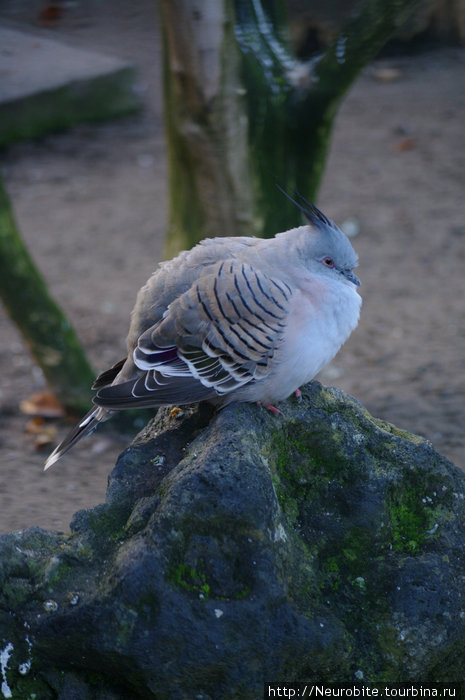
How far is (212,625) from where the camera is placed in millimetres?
2537

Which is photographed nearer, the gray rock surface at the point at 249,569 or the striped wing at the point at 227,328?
the gray rock surface at the point at 249,569

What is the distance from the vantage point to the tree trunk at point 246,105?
15.2 feet

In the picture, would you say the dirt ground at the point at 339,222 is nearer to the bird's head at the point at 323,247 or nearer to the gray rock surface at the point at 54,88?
the gray rock surface at the point at 54,88

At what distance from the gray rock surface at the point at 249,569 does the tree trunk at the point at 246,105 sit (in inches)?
89.1

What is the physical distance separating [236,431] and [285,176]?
275 cm

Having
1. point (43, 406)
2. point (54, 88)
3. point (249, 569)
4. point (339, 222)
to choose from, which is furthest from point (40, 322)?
point (54, 88)

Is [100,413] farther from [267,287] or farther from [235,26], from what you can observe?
[235,26]

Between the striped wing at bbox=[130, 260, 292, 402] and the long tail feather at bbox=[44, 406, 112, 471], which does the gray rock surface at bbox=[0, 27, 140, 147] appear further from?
the striped wing at bbox=[130, 260, 292, 402]

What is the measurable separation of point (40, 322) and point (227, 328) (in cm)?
266

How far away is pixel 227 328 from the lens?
10.1 ft

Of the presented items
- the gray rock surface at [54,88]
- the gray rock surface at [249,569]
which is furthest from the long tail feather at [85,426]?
the gray rock surface at [54,88]

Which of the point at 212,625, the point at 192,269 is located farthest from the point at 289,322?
the point at 212,625

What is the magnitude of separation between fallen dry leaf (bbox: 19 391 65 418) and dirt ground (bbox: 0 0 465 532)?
0.26ft

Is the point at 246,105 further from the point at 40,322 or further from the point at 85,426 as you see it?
the point at 85,426
